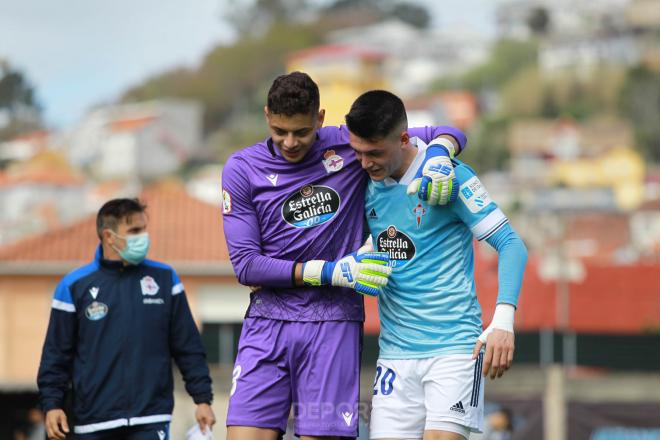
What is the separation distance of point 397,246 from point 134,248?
7.09 feet

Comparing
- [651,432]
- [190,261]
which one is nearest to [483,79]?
[190,261]

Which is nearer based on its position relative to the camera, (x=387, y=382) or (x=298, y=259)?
(x=298, y=259)

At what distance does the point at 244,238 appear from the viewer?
19.0ft

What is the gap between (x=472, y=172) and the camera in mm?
5883

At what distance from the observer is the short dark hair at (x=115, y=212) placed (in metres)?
7.51

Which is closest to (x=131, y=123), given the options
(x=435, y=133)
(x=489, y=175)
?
(x=489, y=175)

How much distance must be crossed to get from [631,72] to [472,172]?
140 m

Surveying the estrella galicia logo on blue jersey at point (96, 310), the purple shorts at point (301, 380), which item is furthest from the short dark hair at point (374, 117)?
the estrella galicia logo on blue jersey at point (96, 310)

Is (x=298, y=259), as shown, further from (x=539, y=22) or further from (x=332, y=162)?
(x=539, y=22)

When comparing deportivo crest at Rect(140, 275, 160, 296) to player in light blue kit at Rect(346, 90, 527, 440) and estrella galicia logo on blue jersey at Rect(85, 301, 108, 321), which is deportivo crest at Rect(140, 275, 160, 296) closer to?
estrella galicia logo on blue jersey at Rect(85, 301, 108, 321)

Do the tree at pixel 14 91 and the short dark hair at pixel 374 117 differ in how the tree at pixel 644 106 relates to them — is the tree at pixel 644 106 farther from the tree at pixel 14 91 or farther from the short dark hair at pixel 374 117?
the short dark hair at pixel 374 117

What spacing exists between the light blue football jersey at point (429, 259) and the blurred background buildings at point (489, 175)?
5.06 m

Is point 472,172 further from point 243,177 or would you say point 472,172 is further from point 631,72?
point 631,72

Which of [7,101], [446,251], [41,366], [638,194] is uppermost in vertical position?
[7,101]
